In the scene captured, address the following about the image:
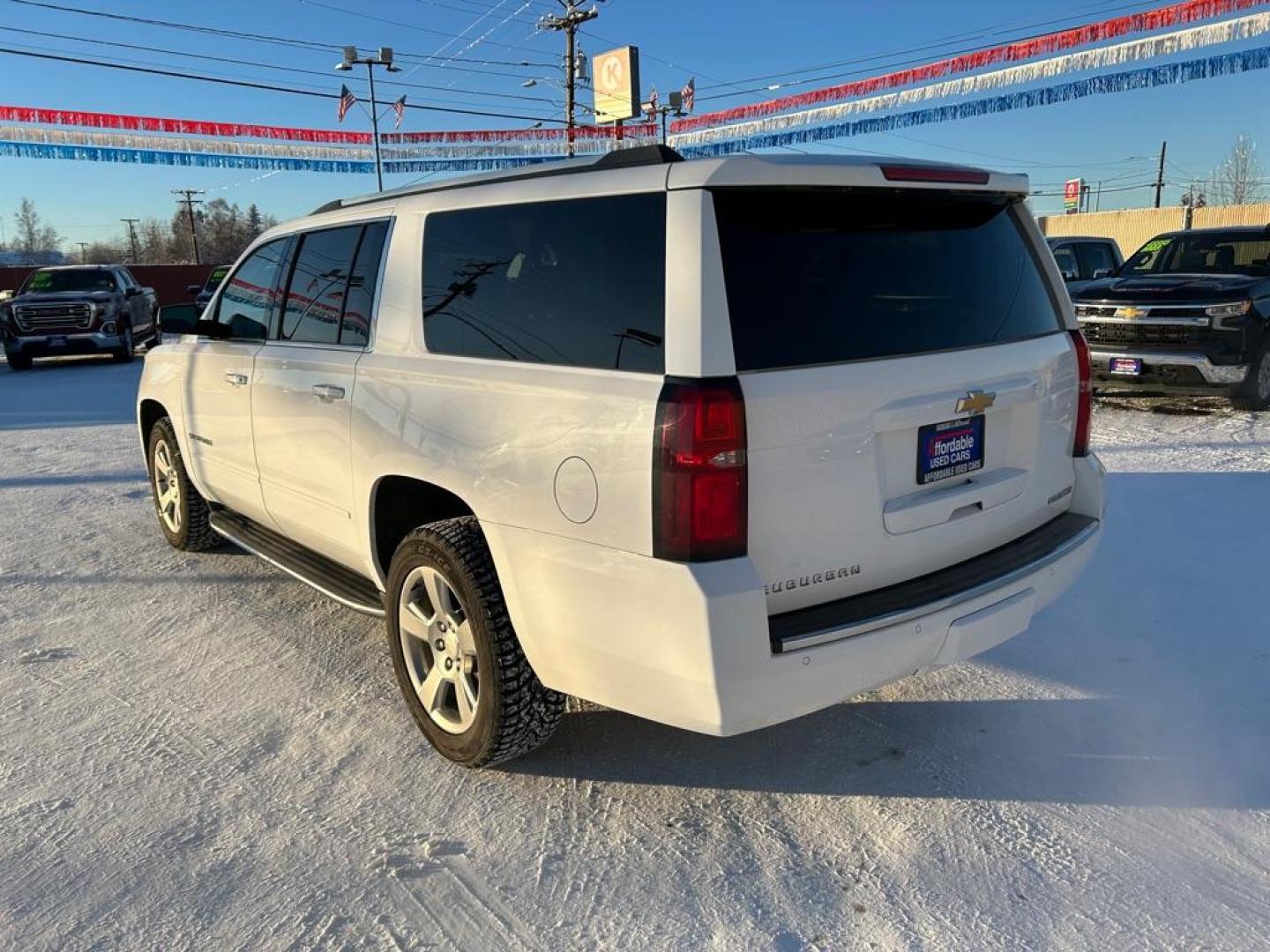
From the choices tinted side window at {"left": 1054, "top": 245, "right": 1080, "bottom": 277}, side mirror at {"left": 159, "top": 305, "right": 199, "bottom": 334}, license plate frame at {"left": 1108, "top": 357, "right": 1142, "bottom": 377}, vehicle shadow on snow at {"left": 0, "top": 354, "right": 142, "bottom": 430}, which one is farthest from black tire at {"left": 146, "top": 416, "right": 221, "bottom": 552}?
tinted side window at {"left": 1054, "top": 245, "right": 1080, "bottom": 277}

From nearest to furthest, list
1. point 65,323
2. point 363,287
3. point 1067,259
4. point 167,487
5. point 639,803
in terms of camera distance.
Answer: point 639,803 < point 363,287 < point 167,487 < point 1067,259 < point 65,323

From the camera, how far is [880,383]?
2.54 meters

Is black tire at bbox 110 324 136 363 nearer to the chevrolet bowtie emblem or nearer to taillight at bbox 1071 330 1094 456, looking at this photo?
taillight at bbox 1071 330 1094 456

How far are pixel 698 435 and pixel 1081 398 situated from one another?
6.03 ft

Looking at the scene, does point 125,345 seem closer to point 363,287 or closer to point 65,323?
point 65,323

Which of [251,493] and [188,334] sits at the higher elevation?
[188,334]

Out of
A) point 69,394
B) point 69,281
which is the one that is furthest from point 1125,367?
point 69,281

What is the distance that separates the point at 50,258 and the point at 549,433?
285 feet

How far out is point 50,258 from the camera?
242 ft

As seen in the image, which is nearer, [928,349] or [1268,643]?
[928,349]

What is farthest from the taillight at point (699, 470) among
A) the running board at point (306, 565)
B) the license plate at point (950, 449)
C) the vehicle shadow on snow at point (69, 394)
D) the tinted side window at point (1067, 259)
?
the tinted side window at point (1067, 259)

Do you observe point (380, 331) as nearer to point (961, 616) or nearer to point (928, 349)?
point (928, 349)

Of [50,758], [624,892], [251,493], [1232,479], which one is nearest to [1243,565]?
[1232,479]

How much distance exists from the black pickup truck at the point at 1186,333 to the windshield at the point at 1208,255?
0.11 m
